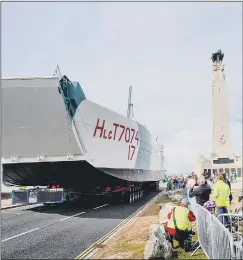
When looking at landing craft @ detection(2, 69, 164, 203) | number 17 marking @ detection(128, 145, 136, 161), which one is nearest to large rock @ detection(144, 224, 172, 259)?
landing craft @ detection(2, 69, 164, 203)

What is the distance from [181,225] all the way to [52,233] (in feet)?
15.0

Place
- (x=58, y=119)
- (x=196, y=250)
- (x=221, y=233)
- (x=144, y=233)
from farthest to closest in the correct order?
(x=58, y=119) < (x=144, y=233) < (x=196, y=250) < (x=221, y=233)

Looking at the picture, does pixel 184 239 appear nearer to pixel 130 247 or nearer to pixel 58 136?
pixel 130 247

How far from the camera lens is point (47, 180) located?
18609 millimetres

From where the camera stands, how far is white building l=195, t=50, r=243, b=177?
160ft

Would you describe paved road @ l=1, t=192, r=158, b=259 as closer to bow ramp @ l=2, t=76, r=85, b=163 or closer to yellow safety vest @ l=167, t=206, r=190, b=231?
yellow safety vest @ l=167, t=206, r=190, b=231

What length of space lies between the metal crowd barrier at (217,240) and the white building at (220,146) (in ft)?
141

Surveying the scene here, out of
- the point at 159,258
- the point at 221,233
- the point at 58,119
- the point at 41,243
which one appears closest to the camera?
the point at 221,233

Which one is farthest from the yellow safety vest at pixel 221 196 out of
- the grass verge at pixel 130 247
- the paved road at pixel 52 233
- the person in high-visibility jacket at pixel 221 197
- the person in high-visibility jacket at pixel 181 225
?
the paved road at pixel 52 233

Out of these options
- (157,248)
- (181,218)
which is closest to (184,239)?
(181,218)

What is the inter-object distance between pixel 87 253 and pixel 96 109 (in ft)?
31.3

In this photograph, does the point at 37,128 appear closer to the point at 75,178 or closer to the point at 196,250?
the point at 75,178

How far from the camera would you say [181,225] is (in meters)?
7.59

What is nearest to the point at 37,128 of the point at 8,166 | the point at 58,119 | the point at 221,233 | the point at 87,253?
the point at 58,119
